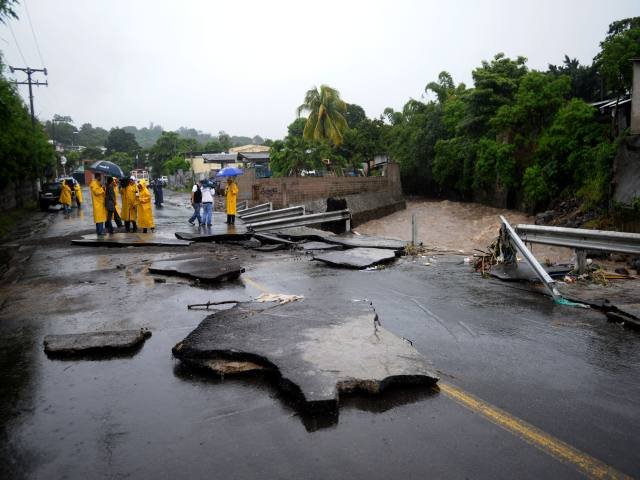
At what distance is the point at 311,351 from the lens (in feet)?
14.9

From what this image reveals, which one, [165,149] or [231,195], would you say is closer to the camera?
[231,195]

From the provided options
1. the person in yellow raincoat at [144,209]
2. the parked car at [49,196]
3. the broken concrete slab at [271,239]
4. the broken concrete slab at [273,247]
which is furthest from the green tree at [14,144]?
the broken concrete slab at [273,247]

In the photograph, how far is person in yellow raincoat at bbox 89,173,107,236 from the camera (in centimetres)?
1459

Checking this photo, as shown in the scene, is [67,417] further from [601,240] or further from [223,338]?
[601,240]

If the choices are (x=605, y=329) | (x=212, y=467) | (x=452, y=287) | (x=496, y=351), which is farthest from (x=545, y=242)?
(x=212, y=467)

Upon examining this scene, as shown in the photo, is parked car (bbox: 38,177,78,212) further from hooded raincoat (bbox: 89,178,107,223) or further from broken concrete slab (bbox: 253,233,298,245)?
broken concrete slab (bbox: 253,233,298,245)

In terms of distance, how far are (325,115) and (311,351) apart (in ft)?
143

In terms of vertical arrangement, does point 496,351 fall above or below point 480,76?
below

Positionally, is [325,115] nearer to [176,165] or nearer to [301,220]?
[301,220]

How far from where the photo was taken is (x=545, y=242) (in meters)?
8.39

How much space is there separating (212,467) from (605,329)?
4754mm

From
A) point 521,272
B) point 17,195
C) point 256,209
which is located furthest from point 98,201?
point 17,195

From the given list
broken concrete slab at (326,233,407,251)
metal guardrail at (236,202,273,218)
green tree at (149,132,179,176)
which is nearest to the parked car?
metal guardrail at (236,202,273,218)

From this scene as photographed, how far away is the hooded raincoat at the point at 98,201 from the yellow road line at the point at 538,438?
13.3m
